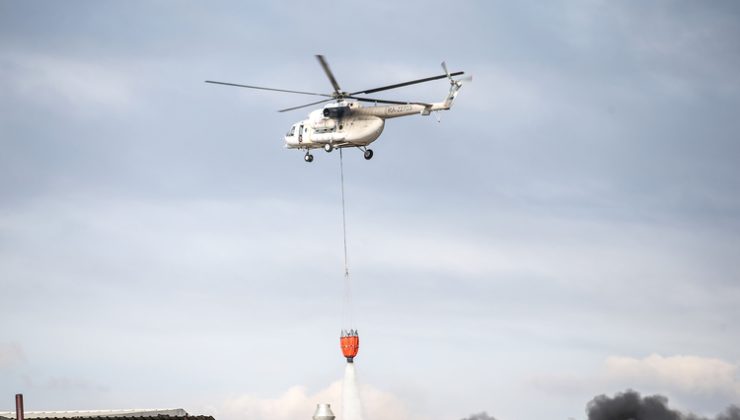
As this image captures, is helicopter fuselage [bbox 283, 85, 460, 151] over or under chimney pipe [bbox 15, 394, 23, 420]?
over

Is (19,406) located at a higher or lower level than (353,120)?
lower

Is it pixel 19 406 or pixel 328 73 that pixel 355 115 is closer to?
pixel 328 73

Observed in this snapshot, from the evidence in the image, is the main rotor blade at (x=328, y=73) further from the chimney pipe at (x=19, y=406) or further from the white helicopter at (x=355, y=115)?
the chimney pipe at (x=19, y=406)

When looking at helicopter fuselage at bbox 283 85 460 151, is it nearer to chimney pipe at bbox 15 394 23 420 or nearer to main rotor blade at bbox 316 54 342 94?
main rotor blade at bbox 316 54 342 94

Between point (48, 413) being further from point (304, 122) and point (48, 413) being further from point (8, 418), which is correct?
point (304, 122)

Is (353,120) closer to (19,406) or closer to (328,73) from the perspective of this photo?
(328,73)

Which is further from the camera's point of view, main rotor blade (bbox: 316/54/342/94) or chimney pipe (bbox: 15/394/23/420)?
main rotor blade (bbox: 316/54/342/94)

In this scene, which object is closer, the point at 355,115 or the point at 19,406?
the point at 19,406

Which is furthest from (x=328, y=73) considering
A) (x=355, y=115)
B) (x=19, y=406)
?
(x=19, y=406)

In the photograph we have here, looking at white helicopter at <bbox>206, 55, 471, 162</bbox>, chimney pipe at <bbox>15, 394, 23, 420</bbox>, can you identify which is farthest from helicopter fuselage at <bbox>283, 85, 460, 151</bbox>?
chimney pipe at <bbox>15, 394, 23, 420</bbox>

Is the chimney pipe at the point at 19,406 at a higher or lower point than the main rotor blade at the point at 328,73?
lower

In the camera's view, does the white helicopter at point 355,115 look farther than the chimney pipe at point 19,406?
Yes

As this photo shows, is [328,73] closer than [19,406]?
No

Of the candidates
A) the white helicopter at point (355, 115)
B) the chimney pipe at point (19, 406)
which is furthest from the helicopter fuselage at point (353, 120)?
the chimney pipe at point (19, 406)
